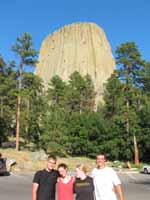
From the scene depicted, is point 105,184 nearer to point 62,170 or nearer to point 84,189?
point 84,189

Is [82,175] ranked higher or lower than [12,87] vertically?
lower

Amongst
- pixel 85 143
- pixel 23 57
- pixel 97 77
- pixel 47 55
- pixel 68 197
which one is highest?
pixel 47 55

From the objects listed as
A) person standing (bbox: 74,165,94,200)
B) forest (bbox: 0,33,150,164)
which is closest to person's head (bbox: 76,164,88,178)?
person standing (bbox: 74,165,94,200)

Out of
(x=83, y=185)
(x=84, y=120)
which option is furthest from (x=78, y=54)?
(x=83, y=185)

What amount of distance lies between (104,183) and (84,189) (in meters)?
0.34

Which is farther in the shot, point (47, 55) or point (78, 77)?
point (47, 55)

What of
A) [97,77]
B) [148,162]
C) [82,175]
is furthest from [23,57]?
[97,77]

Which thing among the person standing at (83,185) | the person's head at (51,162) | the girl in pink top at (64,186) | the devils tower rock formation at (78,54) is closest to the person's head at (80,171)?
the person standing at (83,185)

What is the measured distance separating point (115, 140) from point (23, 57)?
51.4ft

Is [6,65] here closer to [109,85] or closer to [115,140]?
[115,140]

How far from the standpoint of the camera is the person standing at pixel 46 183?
6.70m

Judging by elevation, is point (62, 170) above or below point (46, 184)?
above

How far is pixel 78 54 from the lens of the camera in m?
116

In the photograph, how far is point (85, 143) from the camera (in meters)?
56.5
